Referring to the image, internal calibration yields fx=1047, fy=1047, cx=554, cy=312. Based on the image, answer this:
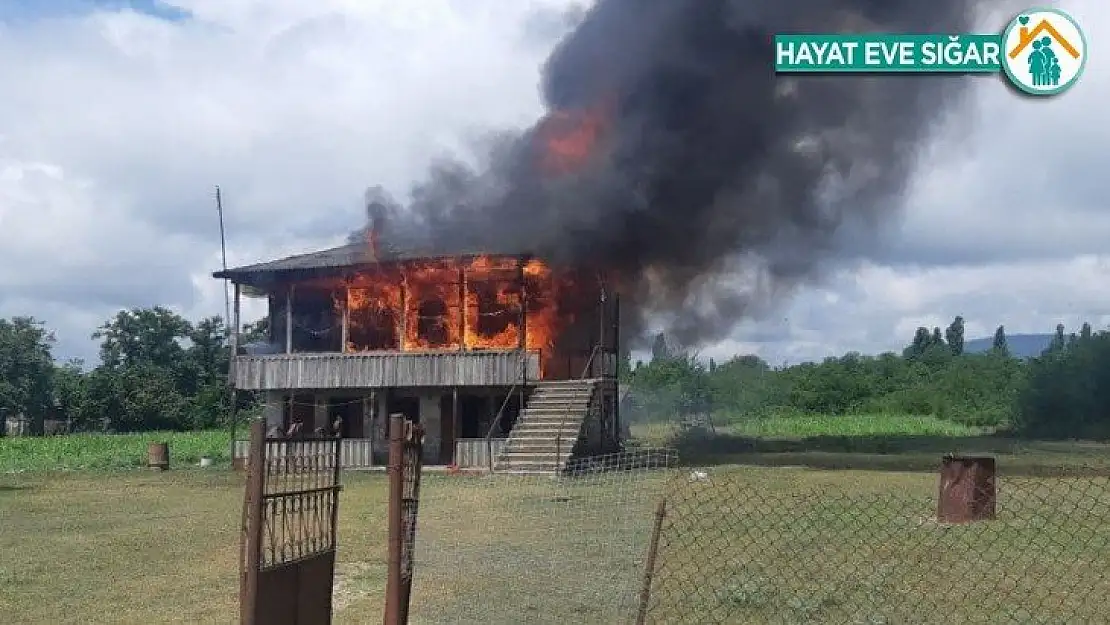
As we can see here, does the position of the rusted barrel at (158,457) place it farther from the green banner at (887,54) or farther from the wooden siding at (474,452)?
the green banner at (887,54)

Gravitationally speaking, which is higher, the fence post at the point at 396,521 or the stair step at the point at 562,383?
the stair step at the point at 562,383

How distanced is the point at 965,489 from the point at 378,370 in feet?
66.0

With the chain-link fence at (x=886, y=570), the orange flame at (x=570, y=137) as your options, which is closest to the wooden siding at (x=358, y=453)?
the orange flame at (x=570, y=137)

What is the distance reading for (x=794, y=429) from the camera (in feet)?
160

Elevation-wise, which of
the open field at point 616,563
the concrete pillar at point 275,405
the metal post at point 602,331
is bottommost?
the open field at point 616,563

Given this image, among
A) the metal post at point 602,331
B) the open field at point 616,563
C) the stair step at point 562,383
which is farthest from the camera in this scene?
the metal post at point 602,331

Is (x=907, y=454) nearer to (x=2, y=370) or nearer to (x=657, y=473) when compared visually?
(x=657, y=473)

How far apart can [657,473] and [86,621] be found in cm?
1546

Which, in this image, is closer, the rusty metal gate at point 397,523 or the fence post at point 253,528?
the fence post at point 253,528

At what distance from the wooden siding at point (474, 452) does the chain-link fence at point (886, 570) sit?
13.5 meters

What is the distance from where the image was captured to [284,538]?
19.1ft

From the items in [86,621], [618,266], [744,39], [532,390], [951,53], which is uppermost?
[744,39]

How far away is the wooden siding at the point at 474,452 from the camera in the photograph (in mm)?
28984

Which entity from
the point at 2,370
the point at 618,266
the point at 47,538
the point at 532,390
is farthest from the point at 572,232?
the point at 2,370
